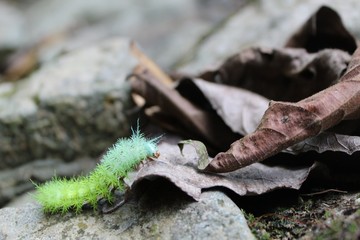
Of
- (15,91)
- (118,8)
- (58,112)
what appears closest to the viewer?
(58,112)

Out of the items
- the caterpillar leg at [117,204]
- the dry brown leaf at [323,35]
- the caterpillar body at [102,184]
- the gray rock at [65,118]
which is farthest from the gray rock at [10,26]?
the caterpillar leg at [117,204]

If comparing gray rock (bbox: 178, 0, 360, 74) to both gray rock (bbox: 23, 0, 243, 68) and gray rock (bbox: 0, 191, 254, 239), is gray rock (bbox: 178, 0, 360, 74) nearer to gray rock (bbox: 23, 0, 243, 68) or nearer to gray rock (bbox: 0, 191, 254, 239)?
gray rock (bbox: 23, 0, 243, 68)

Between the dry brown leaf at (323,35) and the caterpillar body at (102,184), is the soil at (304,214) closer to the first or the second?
the caterpillar body at (102,184)

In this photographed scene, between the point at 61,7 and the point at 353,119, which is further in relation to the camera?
the point at 61,7

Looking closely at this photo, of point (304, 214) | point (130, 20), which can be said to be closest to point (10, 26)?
point (130, 20)

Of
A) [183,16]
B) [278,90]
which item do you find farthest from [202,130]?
[183,16]

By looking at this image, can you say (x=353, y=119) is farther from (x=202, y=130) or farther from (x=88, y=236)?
(x=88, y=236)

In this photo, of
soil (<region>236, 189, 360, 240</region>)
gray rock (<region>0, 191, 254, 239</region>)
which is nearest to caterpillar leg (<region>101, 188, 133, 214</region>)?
gray rock (<region>0, 191, 254, 239</region>)
